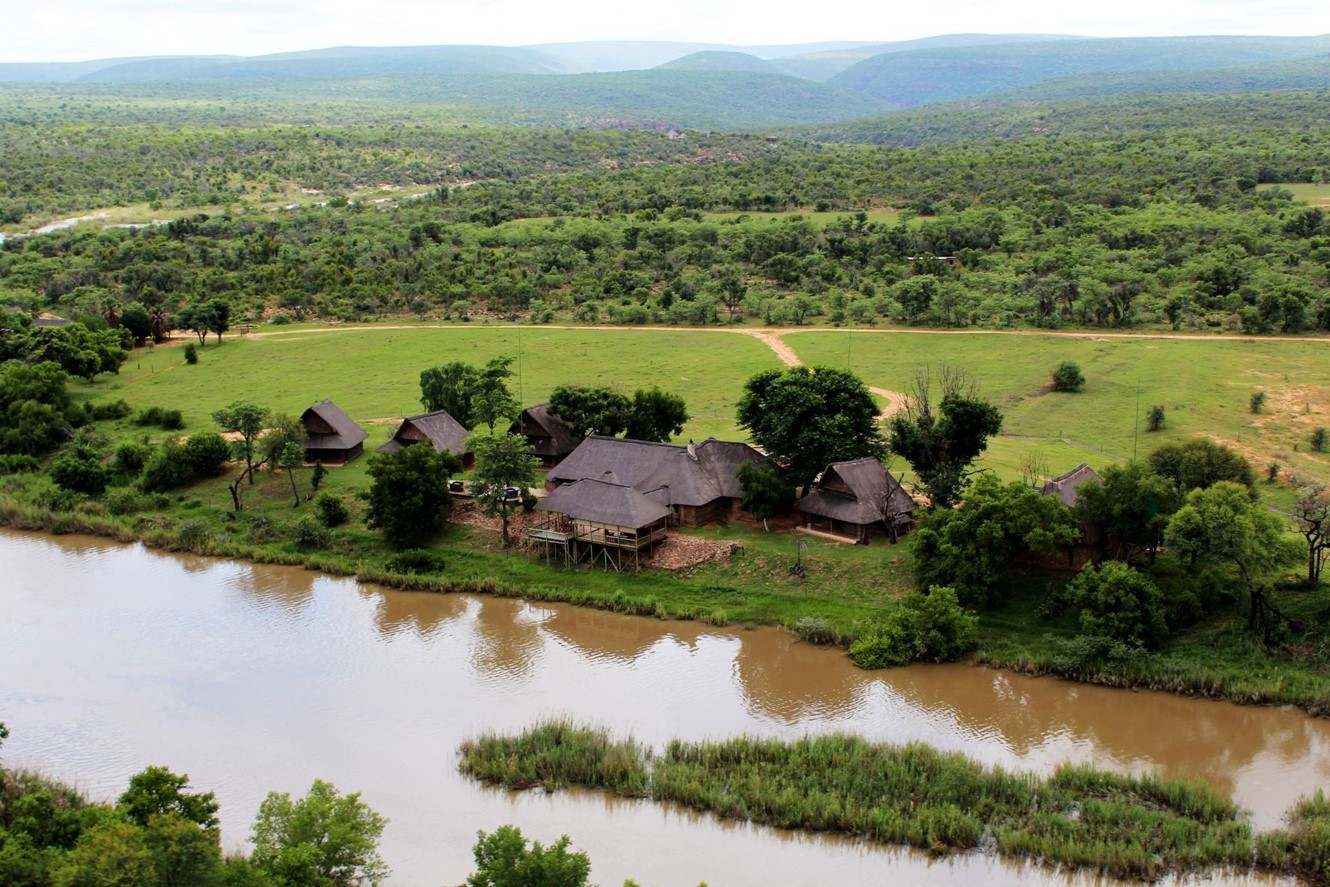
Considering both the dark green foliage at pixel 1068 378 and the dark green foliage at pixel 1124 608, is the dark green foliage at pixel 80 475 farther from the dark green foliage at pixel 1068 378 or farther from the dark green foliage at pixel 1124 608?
the dark green foliage at pixel 1068 378

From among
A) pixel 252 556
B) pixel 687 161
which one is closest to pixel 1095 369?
pixel 252 556

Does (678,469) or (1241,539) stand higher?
(1241,539)

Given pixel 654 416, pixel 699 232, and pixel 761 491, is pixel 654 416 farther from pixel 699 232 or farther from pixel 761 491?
pixel 699 232

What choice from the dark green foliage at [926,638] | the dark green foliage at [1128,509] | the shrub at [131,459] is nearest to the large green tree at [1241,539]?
the dark green foliage at [1128,509]

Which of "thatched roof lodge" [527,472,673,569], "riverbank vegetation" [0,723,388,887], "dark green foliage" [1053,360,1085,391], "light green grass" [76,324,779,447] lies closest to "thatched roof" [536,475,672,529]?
"thatched roof lodge" [527,472,673,569]

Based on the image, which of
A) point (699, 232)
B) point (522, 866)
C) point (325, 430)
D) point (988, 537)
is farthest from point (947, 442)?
point (699, 232)

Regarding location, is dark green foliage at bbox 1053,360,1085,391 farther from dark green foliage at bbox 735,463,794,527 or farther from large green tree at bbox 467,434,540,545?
large green tree at bbox 467,434,540,545
